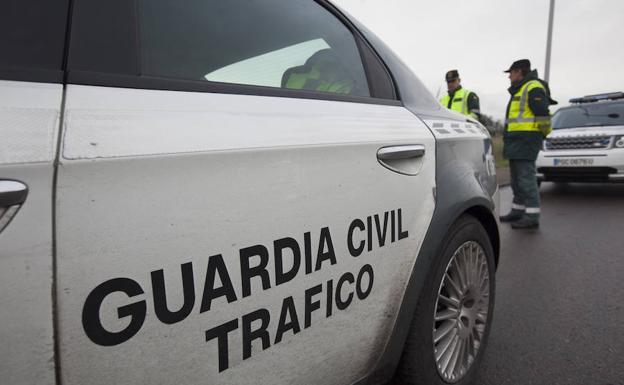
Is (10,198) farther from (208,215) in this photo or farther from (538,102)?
(538,102)

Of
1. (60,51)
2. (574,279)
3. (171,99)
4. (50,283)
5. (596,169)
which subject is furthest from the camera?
(596,169)

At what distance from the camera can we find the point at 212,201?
0.78 m

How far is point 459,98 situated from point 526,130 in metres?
1.54

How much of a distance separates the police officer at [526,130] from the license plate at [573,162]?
231 centimetres

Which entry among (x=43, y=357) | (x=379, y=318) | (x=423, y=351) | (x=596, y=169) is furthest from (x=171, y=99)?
(x=596, y=169)

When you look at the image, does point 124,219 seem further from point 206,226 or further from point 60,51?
point 60,51

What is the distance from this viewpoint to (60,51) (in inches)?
27.7

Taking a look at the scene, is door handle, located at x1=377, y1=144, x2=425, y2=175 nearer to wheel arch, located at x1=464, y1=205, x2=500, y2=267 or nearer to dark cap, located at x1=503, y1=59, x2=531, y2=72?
wheel arch, located at x1=464, y1=205, x2=500, y2=267

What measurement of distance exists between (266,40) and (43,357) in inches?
39.0

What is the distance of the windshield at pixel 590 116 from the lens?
639 cm

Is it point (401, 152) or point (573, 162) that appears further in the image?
point (573, 162)

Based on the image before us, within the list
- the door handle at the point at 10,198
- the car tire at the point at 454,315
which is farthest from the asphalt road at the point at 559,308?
the door handle at the point at 10,198

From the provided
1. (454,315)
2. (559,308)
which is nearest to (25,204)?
(454,315)

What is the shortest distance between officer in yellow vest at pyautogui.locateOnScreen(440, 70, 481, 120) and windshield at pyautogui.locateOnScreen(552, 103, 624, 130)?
2.60 metres
